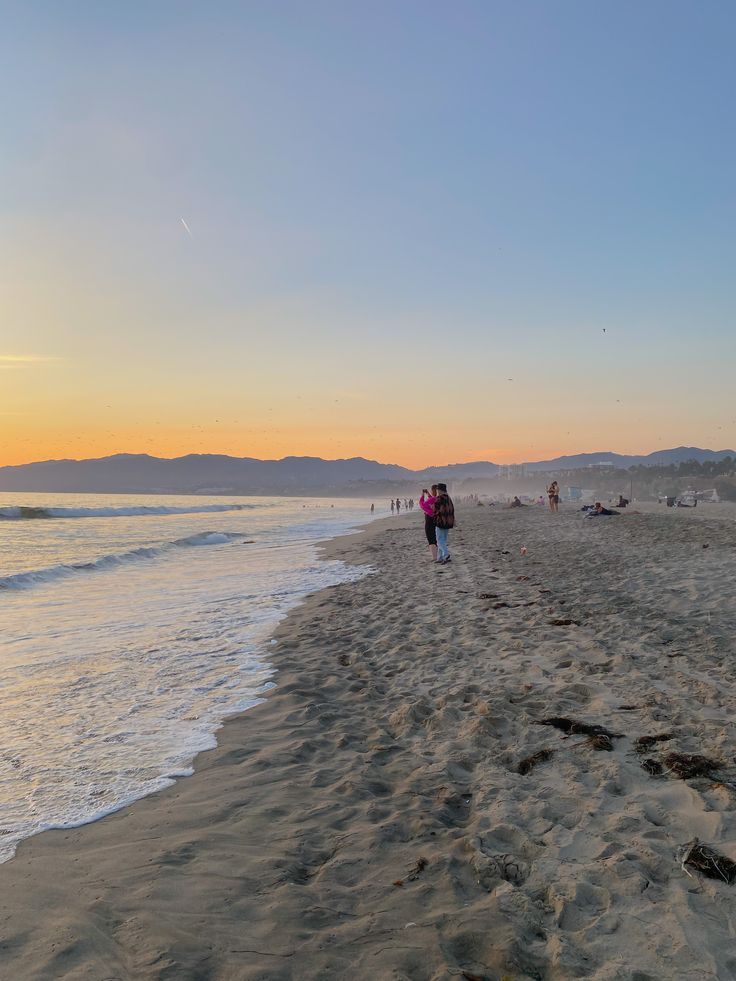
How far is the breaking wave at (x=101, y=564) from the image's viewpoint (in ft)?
53.5

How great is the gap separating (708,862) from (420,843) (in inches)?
59.3

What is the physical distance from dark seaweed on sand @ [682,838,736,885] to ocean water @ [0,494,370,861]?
135 inches

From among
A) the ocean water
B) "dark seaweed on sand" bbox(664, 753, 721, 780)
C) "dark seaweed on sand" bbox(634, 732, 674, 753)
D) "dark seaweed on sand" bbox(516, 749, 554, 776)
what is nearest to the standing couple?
the ocean water

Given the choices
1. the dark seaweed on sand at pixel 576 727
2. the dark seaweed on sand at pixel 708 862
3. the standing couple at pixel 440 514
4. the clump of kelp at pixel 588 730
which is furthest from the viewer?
the standing couple at pixel 440 514

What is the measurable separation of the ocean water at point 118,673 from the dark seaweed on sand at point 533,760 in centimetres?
256

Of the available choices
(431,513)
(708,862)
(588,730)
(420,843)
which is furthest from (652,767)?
(431,513)

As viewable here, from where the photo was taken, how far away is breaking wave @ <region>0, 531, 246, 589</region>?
53.5 feet

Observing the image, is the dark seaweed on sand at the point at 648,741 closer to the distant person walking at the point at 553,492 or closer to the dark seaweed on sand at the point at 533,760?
the dark seaweed on sand at the point at 533,760

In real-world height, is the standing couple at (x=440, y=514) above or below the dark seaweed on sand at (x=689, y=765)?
above

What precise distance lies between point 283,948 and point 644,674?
4797mm

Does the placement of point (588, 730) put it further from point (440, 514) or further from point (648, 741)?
point (440, 514)

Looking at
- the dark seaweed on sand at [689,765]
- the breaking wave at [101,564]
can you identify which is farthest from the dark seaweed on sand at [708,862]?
the breaking wave at [101,564]

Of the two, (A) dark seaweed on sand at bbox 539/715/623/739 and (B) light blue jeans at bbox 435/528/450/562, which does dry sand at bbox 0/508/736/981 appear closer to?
(A) dark seaweed on sand at bbox 539/715/623/739

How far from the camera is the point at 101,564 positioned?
20.5m
